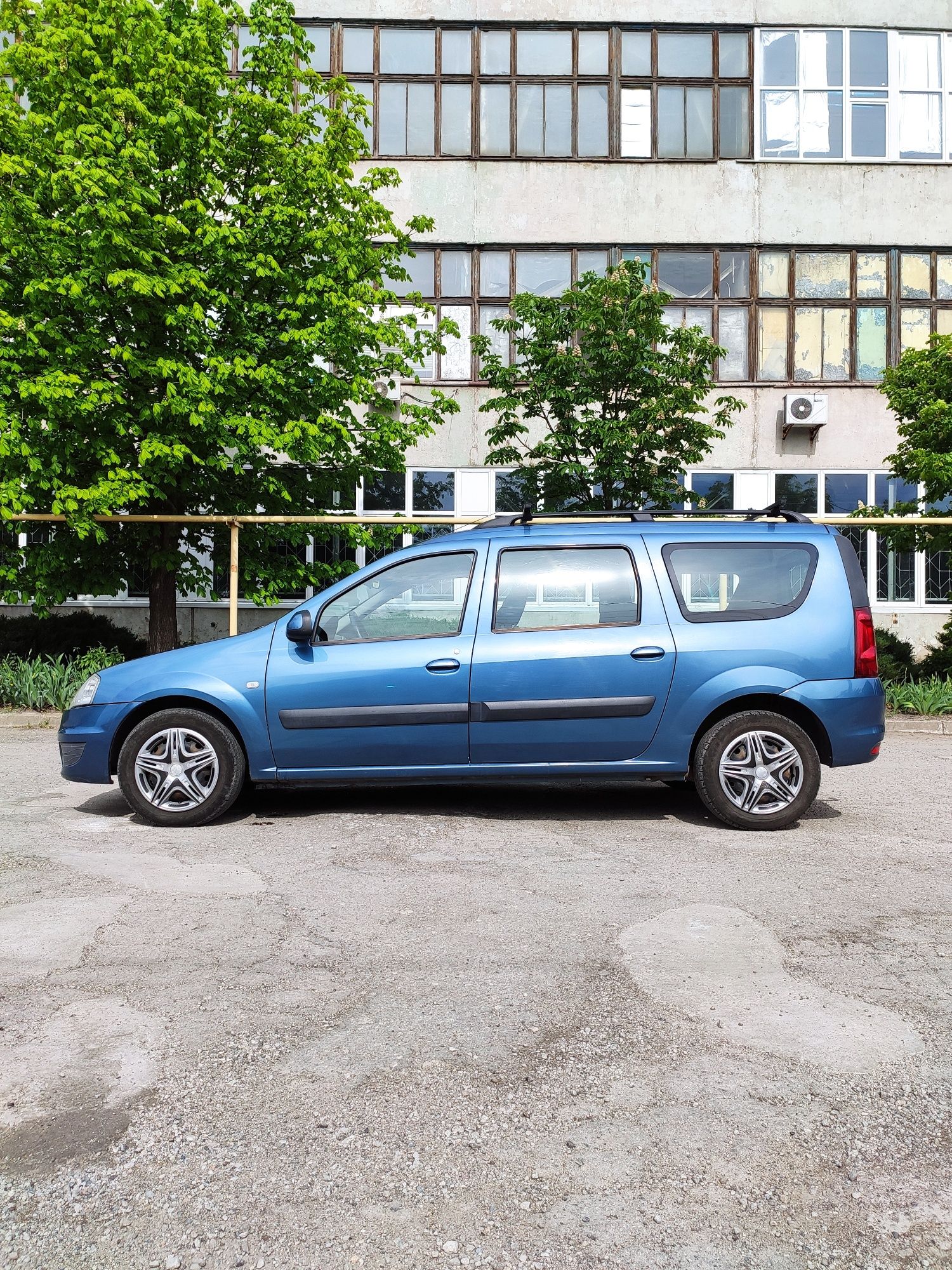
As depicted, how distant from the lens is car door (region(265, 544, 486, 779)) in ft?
20.3

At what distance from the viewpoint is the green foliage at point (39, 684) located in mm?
12109

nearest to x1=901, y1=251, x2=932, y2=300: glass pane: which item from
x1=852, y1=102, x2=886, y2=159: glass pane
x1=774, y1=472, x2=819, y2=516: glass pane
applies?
x1=852, y1=102, x2=886, y2=159: glass pane

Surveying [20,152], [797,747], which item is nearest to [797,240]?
[20,152]

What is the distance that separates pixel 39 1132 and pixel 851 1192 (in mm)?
1854

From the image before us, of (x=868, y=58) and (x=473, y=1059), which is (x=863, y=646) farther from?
(x=868, y=58)

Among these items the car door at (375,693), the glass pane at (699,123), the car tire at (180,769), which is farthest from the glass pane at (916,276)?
the car tire at (180,769)

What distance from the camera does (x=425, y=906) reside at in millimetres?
4461

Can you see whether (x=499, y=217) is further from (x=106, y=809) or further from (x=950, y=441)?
(x=106, y=809)

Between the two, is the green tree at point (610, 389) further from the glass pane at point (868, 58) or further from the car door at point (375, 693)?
the glass pane at point (868, 58)

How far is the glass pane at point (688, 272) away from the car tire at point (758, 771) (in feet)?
52.4

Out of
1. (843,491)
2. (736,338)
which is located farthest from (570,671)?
(736,338)

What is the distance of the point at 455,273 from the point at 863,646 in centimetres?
1603

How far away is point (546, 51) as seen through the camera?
A: 66.8 feet

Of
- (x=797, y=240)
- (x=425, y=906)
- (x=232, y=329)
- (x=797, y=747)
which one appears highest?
(x=797, y=240)
